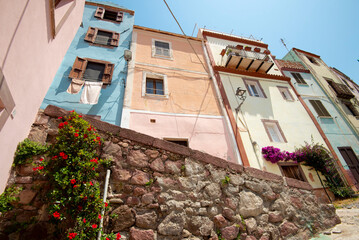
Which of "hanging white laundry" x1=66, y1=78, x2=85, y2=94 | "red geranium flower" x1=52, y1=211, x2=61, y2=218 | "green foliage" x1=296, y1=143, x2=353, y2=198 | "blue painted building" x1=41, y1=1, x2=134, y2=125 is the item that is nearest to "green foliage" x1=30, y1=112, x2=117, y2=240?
"red geranium flower" x1=52, y1=211, x2=61, y2=218

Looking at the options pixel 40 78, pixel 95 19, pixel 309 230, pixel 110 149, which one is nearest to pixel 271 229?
pixel 309 230

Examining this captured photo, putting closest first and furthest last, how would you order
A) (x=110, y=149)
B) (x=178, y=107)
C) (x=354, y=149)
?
(x=110, y=149) < (x=178, y=107) < (x=354, y=149)

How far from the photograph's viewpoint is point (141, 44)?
415 inches

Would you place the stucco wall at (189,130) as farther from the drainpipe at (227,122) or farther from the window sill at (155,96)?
the window sill at (155,96)

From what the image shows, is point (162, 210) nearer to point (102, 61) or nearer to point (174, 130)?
point (174, 130)

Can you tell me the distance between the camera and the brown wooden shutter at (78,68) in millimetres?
7667

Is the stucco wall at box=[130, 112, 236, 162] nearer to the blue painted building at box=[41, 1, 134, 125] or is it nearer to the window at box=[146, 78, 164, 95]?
the blue painted building at box=[41, 1, 134, 125]

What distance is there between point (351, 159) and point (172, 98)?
1108cm

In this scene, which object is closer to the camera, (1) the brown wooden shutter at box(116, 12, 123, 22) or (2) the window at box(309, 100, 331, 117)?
(1) the brown wooden shutter at box(116, 12, 123, 22)

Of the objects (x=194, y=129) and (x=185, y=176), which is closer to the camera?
(x=185, y=176)

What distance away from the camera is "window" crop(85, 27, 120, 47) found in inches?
373

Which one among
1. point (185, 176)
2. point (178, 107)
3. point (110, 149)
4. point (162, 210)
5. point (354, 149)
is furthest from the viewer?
point (354, 149)

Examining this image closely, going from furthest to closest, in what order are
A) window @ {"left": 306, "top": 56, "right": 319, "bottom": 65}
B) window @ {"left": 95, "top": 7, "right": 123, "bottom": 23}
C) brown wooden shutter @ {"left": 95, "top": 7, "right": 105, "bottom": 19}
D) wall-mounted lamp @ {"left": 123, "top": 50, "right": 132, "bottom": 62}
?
window @ {"left": 306, "top": 56, "right": 319, "bottom": 65}, window @ {"left": 95, "top": 7, "right": 123, "bottom": 23}, brown wooden shutter @ {"left": 95, "top": 7, "right": 105, "bottom": 19}, wall-mounted lamp @ {"left": 123, "top": 50, "right": 132, "bottom": 62}

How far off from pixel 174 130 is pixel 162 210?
5.03m
